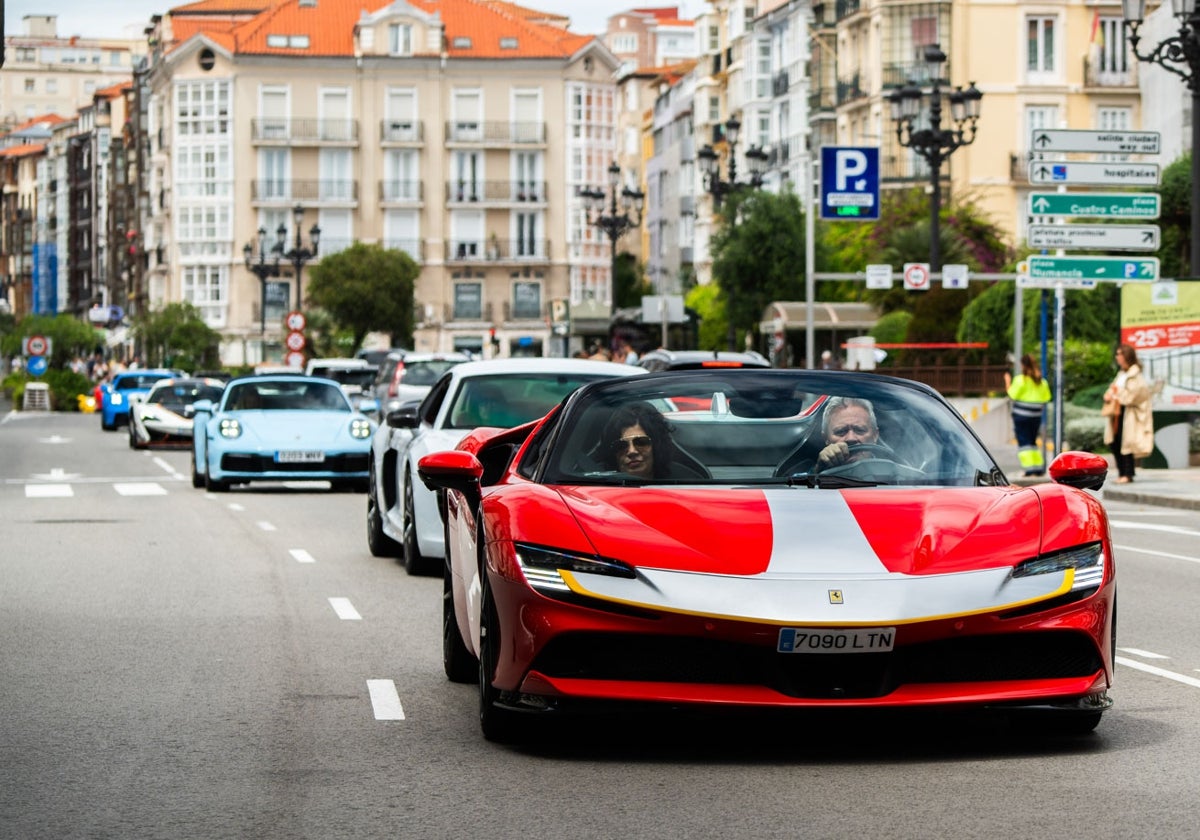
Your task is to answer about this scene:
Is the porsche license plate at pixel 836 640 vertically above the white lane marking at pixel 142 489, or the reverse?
the porsche license plate at pixel 836 640

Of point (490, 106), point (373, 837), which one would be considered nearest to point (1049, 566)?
point (373, 837)

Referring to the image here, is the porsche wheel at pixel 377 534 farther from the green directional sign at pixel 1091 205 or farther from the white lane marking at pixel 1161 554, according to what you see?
the green directional sign at pixel 1091 205

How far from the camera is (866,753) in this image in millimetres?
8180

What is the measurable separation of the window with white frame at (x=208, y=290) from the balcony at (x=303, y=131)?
7361 mm

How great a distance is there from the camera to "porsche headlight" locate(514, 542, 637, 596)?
7746 millimetres

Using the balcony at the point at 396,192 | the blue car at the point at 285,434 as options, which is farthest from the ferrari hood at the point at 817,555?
the balcony at the point at 396,192

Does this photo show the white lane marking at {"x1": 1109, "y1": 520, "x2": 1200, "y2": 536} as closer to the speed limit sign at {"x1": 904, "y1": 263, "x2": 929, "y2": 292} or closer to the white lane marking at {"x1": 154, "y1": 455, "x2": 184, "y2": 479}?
the white lane marking at {"x1": 154, "y1": 455, "x2": 184, "y2": 479}

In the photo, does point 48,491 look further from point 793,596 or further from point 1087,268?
point 793,596

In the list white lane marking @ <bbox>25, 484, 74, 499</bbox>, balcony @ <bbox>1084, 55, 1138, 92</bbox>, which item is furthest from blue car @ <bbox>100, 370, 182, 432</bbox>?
balcony @ <bbox>1084, 55, 1138, 92</bbox>

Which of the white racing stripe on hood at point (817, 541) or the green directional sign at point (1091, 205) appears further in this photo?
the green directional sign at point (1091, 205)

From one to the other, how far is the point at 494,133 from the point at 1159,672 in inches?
4818

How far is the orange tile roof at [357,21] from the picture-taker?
12988 cm

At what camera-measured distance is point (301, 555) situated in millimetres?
18484

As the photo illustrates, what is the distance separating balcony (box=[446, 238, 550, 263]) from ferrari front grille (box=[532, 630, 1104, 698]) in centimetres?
12412
